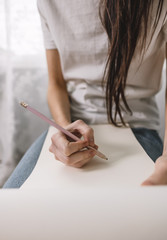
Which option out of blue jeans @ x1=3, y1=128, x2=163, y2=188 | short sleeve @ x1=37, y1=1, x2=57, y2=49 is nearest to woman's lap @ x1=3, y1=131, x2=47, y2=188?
blue jeans @ x1=3, y1=128, x2=163, y2=188

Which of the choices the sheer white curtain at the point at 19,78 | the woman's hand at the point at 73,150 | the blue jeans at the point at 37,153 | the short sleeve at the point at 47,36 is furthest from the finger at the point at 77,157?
the sheer white curtain at the point at 19,78

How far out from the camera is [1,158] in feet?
3.01

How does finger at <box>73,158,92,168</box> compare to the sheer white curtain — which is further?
the sheer white curtain

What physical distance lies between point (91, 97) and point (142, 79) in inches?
4.9

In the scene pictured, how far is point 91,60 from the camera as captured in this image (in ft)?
2.19

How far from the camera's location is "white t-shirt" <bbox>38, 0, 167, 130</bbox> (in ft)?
2.07

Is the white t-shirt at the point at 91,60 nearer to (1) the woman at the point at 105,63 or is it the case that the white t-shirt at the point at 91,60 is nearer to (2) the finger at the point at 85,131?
(1) the woman at the point at 105,63

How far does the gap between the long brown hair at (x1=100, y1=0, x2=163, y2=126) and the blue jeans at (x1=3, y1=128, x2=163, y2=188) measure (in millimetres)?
65

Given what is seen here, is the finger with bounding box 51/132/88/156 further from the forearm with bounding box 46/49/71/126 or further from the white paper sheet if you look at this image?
the forearm with bounding box 46/49/71/126

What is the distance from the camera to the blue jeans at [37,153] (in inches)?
22.2

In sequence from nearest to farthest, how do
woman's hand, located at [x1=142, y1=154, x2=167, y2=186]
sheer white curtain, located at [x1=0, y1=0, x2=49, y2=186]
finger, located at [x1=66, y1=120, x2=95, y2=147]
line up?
1. woman's hand, located at [x1=142, y1=154, x2=167, y2=186]
2. finger, located at [x1=66, y1=120, x2=95, y2=147]
3. sheer white curtain, located at [x1=0, y1=0, x2=49, y2=186]

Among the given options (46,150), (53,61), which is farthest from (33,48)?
(46,150)

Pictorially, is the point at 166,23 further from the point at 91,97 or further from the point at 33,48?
the point at 33,48

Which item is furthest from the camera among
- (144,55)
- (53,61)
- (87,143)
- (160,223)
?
(53,61)
